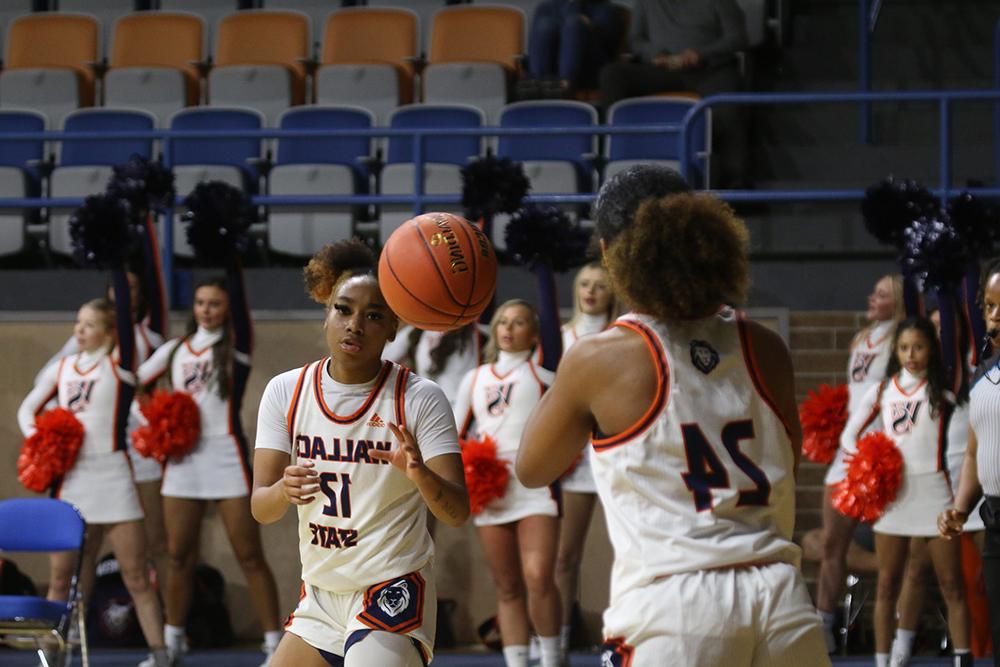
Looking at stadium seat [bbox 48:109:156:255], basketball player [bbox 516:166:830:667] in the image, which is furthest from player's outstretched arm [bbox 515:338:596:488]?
stadium seat [bbox 48:109:156:255]

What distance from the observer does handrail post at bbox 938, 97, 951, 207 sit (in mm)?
7605

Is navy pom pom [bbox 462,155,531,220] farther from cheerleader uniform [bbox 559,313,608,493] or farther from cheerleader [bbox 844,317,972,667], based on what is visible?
cheerleader [bbox 844,317,972,667]

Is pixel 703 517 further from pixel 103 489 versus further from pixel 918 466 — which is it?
pixel 103 489

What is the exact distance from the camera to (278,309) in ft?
28.3

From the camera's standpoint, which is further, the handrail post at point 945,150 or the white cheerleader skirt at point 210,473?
the handrail post at point 945,150

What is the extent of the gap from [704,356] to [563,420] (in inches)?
12.1

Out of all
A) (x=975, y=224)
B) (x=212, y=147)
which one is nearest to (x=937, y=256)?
(x=975, y=224)

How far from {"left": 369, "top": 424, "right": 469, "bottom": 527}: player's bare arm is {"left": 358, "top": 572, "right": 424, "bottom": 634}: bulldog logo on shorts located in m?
0.21

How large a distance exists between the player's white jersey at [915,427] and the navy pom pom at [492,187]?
7.15 ft

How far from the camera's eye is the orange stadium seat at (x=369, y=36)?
1089cm

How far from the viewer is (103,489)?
6867mm

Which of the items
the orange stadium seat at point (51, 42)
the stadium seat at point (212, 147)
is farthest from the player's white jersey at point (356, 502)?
the orange stadium seat at point (51, 42)

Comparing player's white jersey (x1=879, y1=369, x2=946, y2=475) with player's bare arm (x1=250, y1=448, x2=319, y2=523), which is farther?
player's white jersey (x1=879, y1=369, x2=946, y2=475)

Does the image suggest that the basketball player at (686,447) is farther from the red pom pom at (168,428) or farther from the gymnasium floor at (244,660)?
the gymnasium floor at (244,660)
